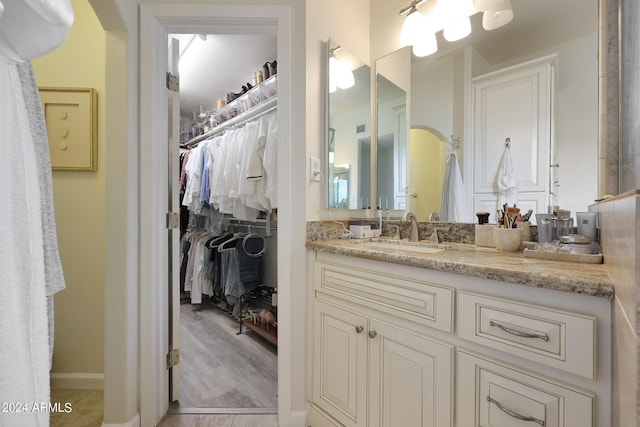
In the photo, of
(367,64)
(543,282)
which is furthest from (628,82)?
(367,64)

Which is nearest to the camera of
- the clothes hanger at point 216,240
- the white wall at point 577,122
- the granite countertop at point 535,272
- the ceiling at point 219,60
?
the granite countertop at point 535,272

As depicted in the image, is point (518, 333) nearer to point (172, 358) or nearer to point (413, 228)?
point (413, 228)

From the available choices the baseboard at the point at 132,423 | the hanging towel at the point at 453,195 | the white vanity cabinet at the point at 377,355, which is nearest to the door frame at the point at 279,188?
the baseboard at the point at 132,423

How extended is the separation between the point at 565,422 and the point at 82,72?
106 inches

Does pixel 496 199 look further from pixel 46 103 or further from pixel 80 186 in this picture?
pixel 46 103

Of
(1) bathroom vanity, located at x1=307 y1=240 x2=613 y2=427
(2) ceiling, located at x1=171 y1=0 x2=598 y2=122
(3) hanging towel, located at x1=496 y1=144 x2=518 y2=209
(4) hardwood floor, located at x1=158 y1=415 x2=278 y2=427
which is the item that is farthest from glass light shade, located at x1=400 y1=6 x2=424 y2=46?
(4) hardwood floor, located at x1=158 y1=415 x2=278 y2=427

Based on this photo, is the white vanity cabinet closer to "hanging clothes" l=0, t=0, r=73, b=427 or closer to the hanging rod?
"hanging clothes" l=0, t=0, r=73, b=427

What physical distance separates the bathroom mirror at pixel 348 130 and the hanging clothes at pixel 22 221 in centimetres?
120

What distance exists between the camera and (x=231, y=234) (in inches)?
114

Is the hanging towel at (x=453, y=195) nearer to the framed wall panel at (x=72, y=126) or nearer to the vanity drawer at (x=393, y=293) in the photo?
the vanity drawer at (x=393, y=293)

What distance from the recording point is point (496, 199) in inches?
51.3

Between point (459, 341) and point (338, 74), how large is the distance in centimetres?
146

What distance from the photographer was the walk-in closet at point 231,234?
1825mm

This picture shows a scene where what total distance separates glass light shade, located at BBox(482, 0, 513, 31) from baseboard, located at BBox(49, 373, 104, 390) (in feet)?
9.65
